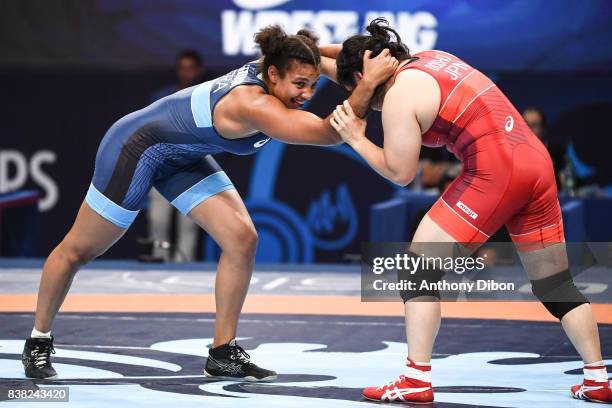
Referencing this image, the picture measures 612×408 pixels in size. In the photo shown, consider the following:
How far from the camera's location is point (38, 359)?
531 centimetres

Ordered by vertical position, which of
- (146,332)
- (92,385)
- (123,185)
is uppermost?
(123,185)

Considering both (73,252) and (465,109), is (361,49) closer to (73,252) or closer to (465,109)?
(465,109)

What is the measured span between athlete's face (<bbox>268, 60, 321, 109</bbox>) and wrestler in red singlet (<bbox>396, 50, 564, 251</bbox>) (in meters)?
0.48

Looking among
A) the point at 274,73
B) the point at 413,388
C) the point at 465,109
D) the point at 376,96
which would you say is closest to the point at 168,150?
the point at 274,73

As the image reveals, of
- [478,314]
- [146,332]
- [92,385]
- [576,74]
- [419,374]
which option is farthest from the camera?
[576,74]

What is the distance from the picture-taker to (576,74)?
1080cm

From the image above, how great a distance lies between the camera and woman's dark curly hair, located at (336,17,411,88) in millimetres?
4855

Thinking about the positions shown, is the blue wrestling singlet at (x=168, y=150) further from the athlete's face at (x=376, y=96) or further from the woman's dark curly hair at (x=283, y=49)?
the athlete's face at (x=376, y=96)

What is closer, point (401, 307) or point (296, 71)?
point (296, 71)

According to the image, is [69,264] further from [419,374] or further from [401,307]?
[401,307]

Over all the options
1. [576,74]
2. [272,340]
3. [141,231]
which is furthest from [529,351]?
[141,231]

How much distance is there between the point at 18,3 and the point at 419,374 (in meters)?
7.34

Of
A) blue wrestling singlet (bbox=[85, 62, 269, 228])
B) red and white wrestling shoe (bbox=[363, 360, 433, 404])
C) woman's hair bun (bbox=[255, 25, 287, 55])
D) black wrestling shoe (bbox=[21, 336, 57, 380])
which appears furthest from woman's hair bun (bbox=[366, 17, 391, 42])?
black wrestling shoe (bbox=[21, 336, 57, 380])

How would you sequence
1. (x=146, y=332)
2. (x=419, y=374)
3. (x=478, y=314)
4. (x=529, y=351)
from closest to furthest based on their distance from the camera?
(x=419, y=374) → (x=529, y=351) → (x=146, y=332) → (x=478, y=314)
